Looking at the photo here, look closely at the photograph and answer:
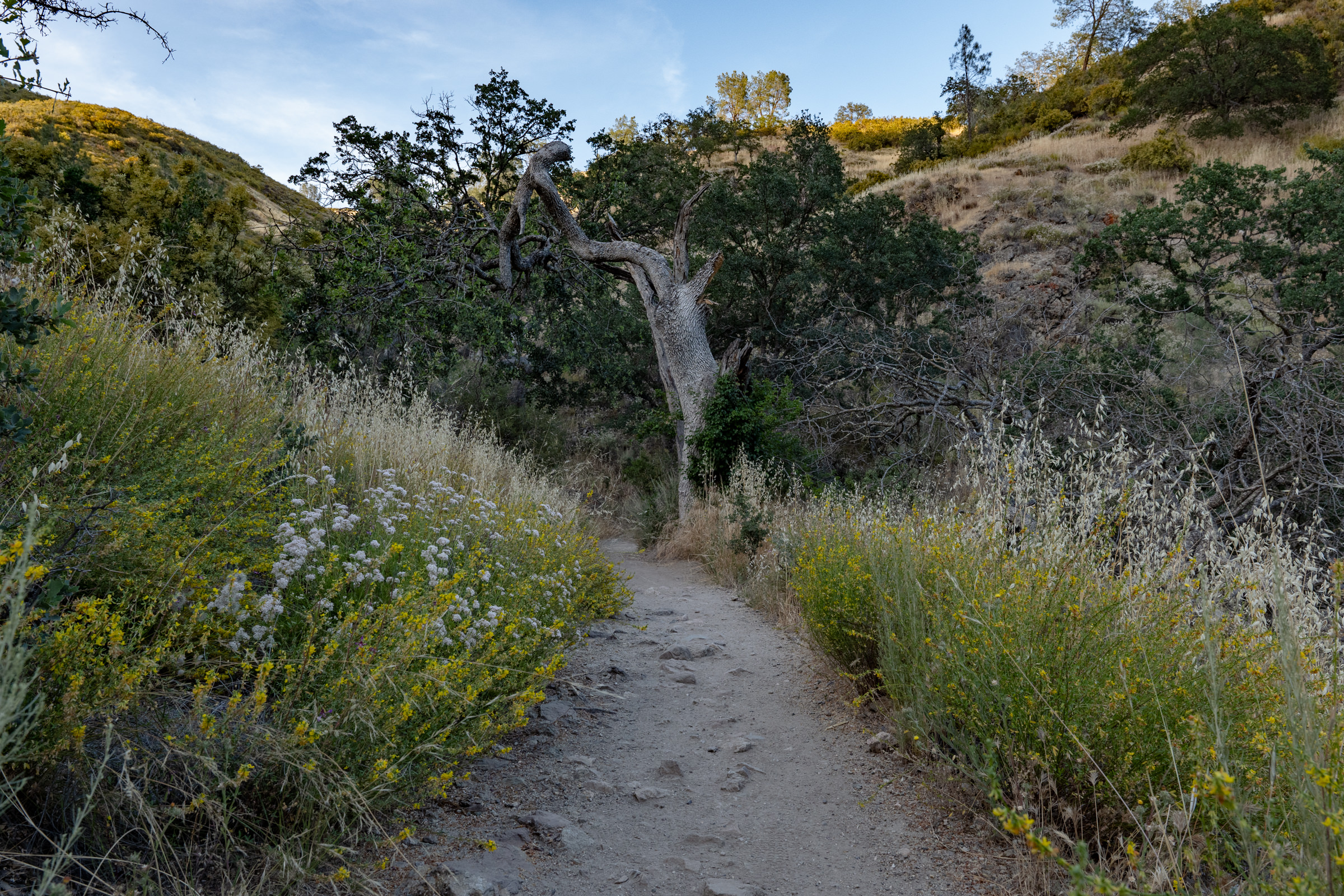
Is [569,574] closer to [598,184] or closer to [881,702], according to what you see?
[881,702]

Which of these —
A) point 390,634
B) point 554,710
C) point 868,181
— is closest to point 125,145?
point 868,181

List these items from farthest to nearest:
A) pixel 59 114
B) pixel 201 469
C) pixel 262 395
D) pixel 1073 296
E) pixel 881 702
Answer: pixel 59 114 → pixel 1073 296 → pixel 262 395 → pixel 881 702 → pixel 201 469

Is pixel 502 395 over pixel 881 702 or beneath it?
over

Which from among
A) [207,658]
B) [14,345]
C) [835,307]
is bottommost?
[207,658]

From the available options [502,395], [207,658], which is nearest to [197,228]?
[502,395]

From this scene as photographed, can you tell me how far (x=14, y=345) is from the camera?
10.5 feet

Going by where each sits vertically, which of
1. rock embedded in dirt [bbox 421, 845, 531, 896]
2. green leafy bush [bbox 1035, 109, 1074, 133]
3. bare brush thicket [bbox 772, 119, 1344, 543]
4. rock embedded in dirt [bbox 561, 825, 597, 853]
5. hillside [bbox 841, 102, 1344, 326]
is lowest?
rock embedded in dirt [bbox 561, 825, 597, 853]

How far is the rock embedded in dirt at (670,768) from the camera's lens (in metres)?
3.39

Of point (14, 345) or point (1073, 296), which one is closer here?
point (14, 345)

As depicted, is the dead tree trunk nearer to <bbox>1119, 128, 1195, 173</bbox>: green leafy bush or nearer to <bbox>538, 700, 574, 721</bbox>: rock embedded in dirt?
<bbox>538, 700, 574, 721</bbox>: rock embedded in dirt

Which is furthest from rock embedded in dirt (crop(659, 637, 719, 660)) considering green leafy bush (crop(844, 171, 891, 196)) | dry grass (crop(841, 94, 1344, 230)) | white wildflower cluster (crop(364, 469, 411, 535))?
green leafy bush (crop(844, 171, 891, 196))

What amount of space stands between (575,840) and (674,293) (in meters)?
8.67

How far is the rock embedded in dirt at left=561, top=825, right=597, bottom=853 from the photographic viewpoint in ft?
8.79

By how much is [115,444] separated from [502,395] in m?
11.4
